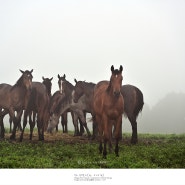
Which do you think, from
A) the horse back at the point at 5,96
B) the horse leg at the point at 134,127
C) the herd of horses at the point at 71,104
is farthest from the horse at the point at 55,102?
the horse leg at the point at 134,127

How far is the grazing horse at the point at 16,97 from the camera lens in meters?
11.5

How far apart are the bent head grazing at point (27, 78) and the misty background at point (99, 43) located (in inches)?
6.5

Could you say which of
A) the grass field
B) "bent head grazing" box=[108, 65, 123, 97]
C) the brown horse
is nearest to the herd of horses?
the brown horse

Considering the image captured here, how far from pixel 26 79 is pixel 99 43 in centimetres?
230

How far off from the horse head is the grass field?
62.0 inches

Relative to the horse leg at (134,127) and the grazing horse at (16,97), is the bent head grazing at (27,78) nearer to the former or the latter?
the grazing horse at (16,97)

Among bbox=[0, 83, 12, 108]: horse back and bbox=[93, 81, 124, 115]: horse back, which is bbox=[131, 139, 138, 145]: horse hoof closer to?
bbox=[93, 81, 124, 115]: horse back

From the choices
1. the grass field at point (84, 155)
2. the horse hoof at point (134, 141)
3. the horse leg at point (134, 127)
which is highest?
the horse leg at point (134, 127)

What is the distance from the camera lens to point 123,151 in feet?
32.0

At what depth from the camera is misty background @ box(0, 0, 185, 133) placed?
10.8 metres

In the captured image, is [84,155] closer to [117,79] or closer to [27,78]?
[117,79]

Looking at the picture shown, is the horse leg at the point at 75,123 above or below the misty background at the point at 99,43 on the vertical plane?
below

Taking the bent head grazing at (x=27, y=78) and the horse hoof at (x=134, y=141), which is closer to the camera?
the horse hoof at (x=134, y=141)
